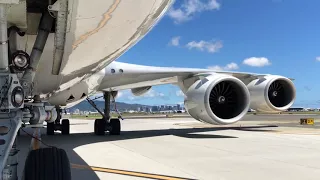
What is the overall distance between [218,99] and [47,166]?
636 centimetres

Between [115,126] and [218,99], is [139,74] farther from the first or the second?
[115,126]

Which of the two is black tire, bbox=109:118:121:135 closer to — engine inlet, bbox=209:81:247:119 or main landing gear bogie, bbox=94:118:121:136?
main landing gear bogie, bbox=94:118:121:136

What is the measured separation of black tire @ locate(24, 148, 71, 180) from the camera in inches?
134

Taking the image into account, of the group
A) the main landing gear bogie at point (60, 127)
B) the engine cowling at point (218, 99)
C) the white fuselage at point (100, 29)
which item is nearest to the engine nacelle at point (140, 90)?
the main landing gear bogie at point (60, 127)

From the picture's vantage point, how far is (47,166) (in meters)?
3.47

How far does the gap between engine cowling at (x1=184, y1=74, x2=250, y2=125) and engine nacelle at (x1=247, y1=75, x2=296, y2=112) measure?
144 cm

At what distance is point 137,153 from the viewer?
23.9 ft

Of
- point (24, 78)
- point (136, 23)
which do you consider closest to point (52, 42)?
point (24, 78)

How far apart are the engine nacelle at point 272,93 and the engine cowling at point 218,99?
1435mm

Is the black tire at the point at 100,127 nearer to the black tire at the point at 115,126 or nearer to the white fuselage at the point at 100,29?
the black tire at the point at 115,126

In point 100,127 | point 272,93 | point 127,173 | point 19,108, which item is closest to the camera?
point 19,108

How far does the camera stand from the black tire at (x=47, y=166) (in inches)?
134

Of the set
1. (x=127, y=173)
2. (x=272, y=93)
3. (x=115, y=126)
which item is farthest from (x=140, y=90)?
(x=127, y=173)

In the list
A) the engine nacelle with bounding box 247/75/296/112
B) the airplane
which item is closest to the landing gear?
the airplane
